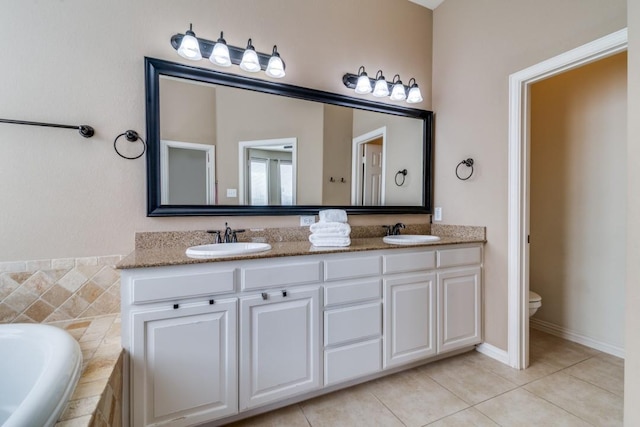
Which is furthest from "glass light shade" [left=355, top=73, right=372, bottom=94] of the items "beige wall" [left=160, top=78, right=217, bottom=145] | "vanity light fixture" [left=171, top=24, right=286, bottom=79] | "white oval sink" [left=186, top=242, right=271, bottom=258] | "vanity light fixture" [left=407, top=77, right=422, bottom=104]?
"white oval sink" [left=186, top=242, right=271, bottom=258]

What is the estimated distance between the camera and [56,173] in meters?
1.60

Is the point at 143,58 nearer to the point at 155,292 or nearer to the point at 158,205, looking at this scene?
the point at 158,205

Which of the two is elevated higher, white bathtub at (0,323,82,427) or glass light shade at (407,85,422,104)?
glass light shade at (407,85,422,104)

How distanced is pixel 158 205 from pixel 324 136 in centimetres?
125

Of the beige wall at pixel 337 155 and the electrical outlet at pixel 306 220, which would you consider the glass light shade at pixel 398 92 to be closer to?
the beige wall at pixel 337 155

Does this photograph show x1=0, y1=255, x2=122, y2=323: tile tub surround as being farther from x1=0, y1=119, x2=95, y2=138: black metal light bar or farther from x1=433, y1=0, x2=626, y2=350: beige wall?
x1=433, y1=0, x2=626, y2=350: beige wall

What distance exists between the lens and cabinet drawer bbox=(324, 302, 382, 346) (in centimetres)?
171

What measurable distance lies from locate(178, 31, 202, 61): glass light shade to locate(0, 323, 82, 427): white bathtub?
1557 millimetres

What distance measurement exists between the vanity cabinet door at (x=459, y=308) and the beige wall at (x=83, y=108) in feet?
4.70

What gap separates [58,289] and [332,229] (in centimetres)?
153

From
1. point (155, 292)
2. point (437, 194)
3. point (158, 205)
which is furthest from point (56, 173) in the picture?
point (437, 194)

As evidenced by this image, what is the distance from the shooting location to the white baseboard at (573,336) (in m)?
2.24

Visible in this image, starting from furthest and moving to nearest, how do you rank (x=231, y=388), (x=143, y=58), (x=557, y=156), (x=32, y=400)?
(x=557, y=156)
(x=143, y=58)
(x=231, y=388)
(x=32, y=400)

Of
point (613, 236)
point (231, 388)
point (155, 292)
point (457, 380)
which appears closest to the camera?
point (155, 292)
